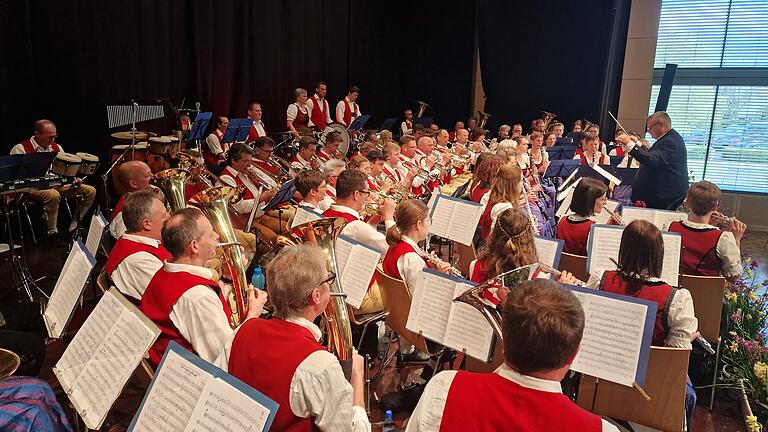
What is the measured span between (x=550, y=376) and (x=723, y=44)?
1205cm

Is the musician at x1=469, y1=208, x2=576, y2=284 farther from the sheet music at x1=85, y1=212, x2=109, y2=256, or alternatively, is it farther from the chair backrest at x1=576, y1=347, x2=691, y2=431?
the sheet music at x1=85, y1=212, x2=109, y2=256

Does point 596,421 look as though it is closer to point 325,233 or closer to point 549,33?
point 325,233

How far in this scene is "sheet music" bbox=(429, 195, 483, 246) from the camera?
453 centimetres

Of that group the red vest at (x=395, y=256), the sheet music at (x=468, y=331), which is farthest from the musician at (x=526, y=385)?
the red vest at (x=395, y=256)

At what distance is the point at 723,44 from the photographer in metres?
11.0

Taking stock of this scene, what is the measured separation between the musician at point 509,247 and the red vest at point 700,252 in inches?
54.3

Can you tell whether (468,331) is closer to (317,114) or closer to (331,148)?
(331,148)

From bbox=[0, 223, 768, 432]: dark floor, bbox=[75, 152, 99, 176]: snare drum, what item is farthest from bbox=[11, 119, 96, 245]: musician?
bbox=[0, 223, 768, 432]: dark floor

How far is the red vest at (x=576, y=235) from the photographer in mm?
4242

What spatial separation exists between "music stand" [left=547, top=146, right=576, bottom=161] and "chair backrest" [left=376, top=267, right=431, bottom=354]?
5.27 meters

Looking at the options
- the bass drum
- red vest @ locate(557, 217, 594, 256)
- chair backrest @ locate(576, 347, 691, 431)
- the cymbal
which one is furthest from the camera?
the bass drum

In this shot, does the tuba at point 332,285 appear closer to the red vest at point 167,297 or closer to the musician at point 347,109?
the red vest at point 167,297

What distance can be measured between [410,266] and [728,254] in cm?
220

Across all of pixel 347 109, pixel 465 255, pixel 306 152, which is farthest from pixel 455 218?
pixel 347 109
